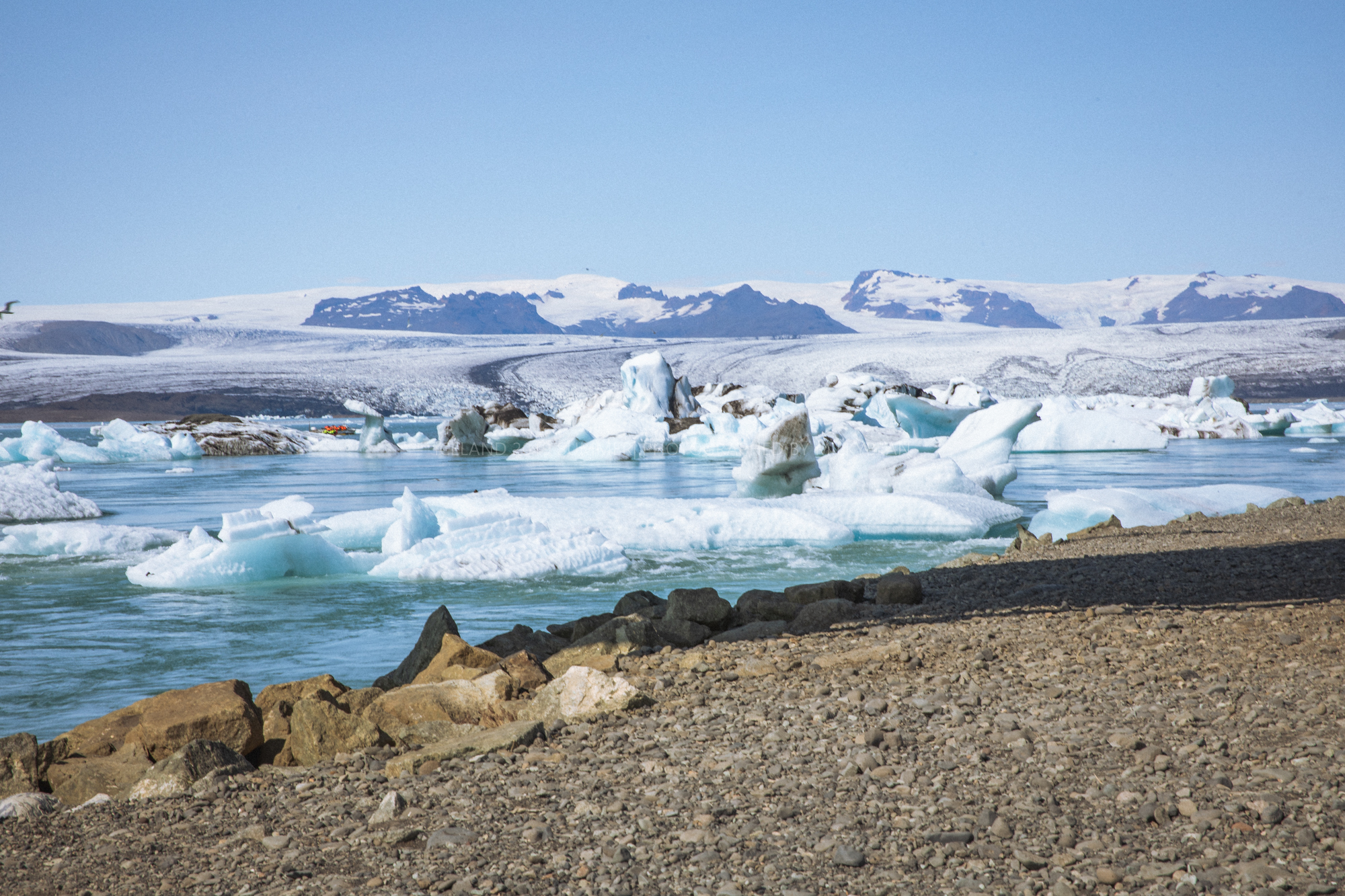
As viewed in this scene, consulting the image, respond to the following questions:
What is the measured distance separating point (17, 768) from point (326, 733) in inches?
28.9

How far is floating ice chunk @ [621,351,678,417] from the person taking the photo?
2491cm

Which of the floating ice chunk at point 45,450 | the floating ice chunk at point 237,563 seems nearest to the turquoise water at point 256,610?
the floating ice chunk at point 237,563

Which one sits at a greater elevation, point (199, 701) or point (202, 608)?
point (199, 701)

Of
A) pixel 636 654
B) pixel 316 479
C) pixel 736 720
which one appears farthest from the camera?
pixel 316 479

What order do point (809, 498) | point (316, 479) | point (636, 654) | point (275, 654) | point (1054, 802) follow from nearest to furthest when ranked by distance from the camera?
point (1054, 802) → point (636, 654) → point (275, 654) → point (809, 498) → point (316, 479)

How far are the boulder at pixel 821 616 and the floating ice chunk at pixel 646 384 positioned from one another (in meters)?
21.2

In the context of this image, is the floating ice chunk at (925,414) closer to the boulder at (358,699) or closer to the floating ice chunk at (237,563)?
the floating ice chunk at (237,563)

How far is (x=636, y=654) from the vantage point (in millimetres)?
3236

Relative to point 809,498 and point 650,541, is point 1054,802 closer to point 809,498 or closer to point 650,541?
point 650,541

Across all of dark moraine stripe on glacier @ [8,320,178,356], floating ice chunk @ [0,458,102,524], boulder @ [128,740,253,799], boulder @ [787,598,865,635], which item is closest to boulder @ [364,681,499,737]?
boulder @ [128,740,253,799]

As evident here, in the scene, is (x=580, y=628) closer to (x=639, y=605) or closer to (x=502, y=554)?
(x=639, y=605)

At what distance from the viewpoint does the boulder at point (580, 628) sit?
3865 millimetres

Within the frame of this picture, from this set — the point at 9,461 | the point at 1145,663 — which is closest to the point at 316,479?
the point at 9,461

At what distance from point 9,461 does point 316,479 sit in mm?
8453
